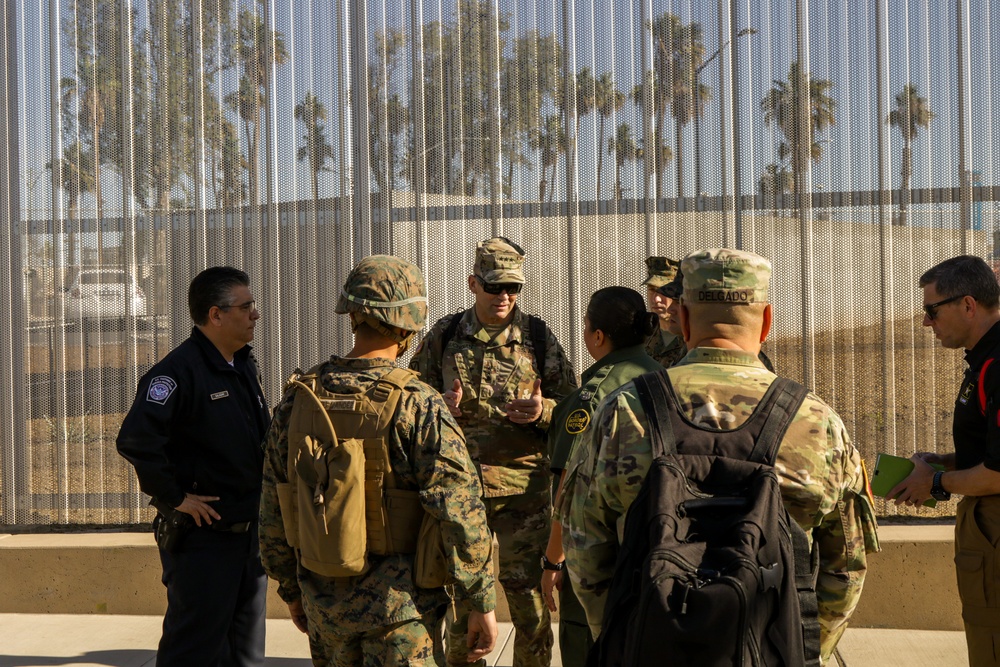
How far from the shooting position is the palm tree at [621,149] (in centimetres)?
554

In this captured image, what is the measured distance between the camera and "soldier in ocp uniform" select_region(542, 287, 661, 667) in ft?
11.0

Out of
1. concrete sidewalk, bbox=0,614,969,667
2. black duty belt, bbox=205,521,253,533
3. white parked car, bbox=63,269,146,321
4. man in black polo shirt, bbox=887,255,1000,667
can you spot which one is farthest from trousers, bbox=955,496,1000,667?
white parked car, bbox=63,269,146,321

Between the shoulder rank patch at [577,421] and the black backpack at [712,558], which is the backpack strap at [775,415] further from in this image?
the shoulder rank patch at [577,421]

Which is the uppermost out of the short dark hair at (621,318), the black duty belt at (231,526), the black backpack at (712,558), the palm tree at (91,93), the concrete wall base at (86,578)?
the palm tree at (91,93)

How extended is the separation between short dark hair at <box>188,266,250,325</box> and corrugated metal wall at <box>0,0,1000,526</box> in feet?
6.26

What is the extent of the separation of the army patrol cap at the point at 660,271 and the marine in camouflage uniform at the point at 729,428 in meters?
2.67

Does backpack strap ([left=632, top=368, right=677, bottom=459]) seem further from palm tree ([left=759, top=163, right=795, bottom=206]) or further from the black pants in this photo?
palm tree ([left=759, top=163, right=795, bottom=206])

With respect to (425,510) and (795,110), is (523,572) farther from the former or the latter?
(795,110)

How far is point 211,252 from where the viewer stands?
5918 millimetres

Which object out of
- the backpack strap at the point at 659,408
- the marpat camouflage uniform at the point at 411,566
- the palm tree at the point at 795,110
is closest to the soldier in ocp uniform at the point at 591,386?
the marpat camouflage uniform at the point at 411,566

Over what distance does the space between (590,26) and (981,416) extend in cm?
318

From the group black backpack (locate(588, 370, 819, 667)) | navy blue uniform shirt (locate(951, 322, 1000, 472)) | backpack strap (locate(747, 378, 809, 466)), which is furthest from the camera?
navy blue uniform shirt (locate(951, 322, 1000, 472))

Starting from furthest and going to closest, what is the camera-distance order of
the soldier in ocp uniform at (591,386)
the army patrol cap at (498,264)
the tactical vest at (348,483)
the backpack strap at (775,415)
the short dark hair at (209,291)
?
the army patrol cap at (498,264) → the short dark hair at (209,291) → the soldier in ocp uniform at (591,386) → the tactical vest at (348,483) → the backpack strap at (775,415)

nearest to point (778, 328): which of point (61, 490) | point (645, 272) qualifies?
point (645, 272)
